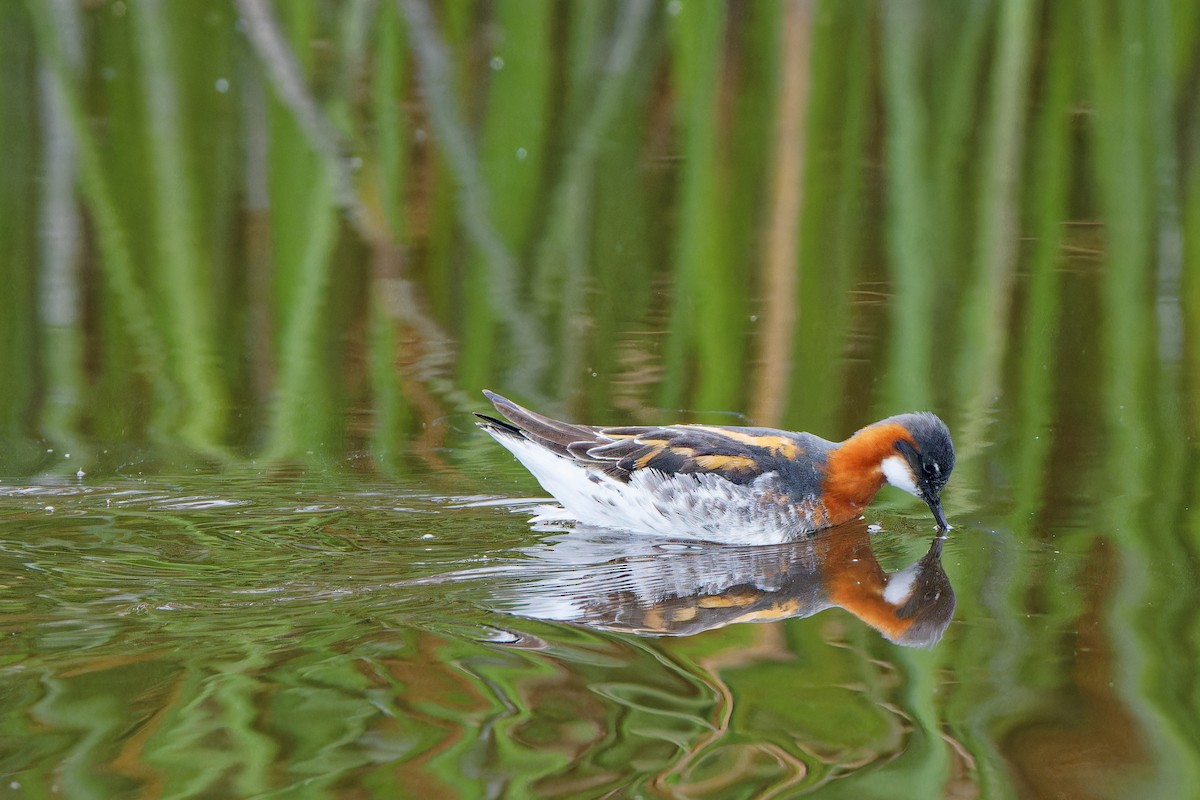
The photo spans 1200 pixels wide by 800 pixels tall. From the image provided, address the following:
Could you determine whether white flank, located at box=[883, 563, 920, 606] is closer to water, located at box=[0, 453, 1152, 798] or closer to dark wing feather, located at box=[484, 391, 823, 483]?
water, located at box=[0, 453, 1152, 798]

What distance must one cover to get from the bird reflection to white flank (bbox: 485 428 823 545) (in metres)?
0.07

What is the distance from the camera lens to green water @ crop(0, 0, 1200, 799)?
4.04 m

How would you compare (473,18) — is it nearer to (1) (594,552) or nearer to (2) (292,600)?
(1) (594,552)

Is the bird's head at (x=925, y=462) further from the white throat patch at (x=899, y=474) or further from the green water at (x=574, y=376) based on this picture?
the green water at (x=574, y=376)

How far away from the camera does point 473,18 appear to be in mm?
11250

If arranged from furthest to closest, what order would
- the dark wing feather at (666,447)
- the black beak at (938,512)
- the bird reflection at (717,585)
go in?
the dark wing feather at (666,447) < the black beak at (938,512) < the bird reflection at (717,585)

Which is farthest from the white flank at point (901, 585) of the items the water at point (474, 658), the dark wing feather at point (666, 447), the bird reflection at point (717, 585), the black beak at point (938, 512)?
the dark wing feather at point (666, 447)

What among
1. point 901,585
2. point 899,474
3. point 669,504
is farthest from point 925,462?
point 669,504

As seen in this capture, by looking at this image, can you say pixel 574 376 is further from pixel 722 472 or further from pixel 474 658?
pixel 474 658

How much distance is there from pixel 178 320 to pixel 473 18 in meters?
4.26

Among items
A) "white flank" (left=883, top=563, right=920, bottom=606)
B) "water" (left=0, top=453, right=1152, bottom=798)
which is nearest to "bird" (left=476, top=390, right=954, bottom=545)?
"water" (left=0, top=453, right=1152, bottom=798)

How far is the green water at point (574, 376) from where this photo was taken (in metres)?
4.04

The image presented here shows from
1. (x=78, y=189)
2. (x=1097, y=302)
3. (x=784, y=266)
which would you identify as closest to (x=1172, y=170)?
(x=1097, y=302)

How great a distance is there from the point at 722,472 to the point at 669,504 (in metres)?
0.26
